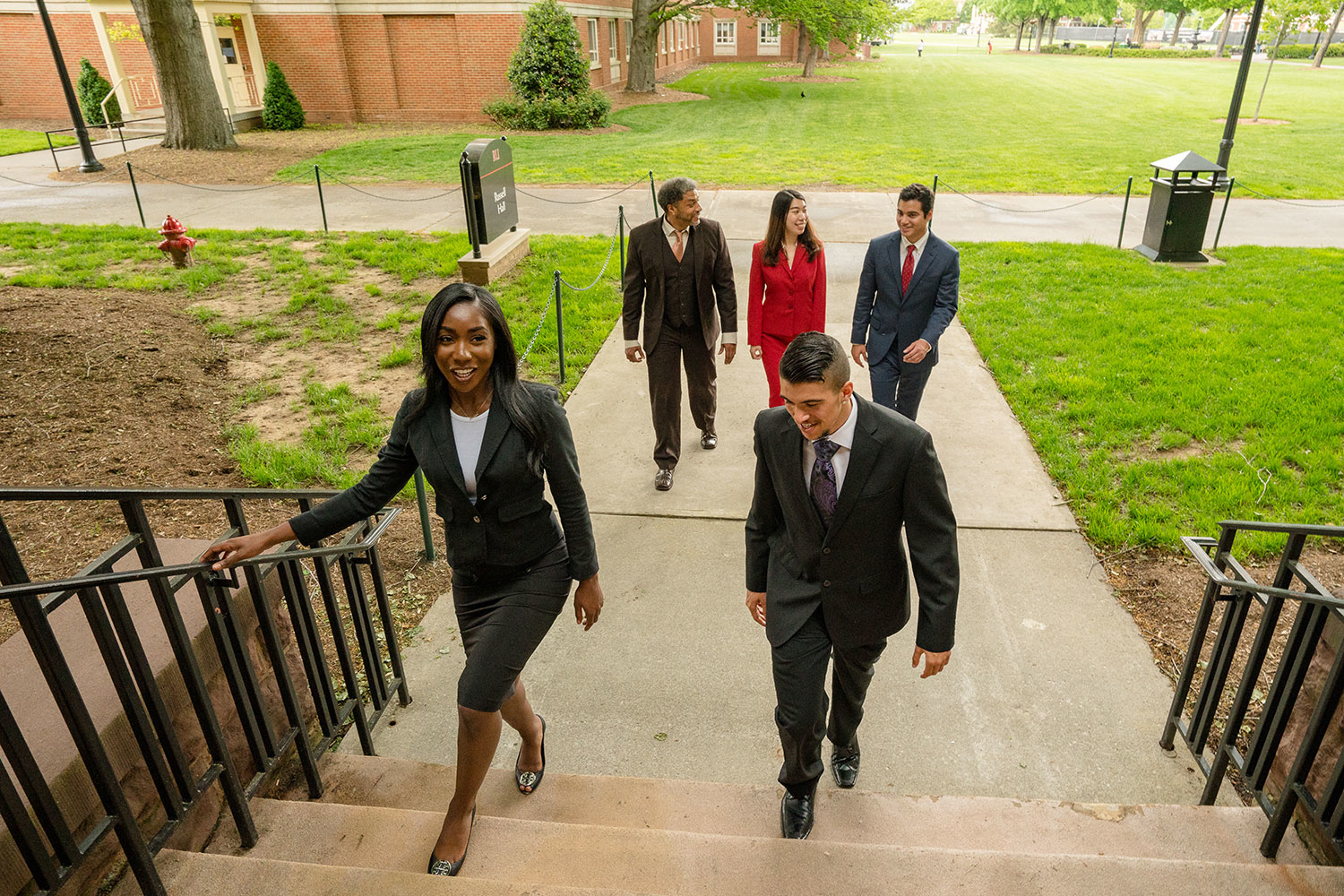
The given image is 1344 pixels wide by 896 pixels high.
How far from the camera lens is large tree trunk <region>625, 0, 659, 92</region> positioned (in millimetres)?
29969

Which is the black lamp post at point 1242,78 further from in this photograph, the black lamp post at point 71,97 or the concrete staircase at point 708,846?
the black lamp post at point 71,97

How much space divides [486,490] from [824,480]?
1150 mm

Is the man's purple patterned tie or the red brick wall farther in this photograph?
the red brick wall

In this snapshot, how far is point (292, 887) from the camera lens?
2.56 meters

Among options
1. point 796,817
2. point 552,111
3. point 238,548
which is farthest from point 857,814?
point 552,111

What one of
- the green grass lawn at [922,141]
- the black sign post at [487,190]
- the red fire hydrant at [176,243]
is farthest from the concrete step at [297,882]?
the green grass lawn at [922,141]

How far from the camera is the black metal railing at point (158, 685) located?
2.08 m

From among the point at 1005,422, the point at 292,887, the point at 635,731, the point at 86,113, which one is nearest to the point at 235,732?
the point at 292,887

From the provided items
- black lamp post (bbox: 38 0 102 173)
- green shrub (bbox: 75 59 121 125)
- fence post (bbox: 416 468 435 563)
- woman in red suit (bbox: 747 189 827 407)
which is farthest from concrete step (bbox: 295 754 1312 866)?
green shrub (bbox: 75 59 121 125)

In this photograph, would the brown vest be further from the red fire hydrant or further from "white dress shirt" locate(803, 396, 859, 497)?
the red fire hydrant

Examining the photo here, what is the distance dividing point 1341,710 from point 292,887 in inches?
134

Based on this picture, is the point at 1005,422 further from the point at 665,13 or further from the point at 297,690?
the point at 665,13

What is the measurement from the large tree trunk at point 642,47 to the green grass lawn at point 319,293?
69.1 feet

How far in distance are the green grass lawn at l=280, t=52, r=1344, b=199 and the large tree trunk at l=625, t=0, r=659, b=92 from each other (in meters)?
2.96
